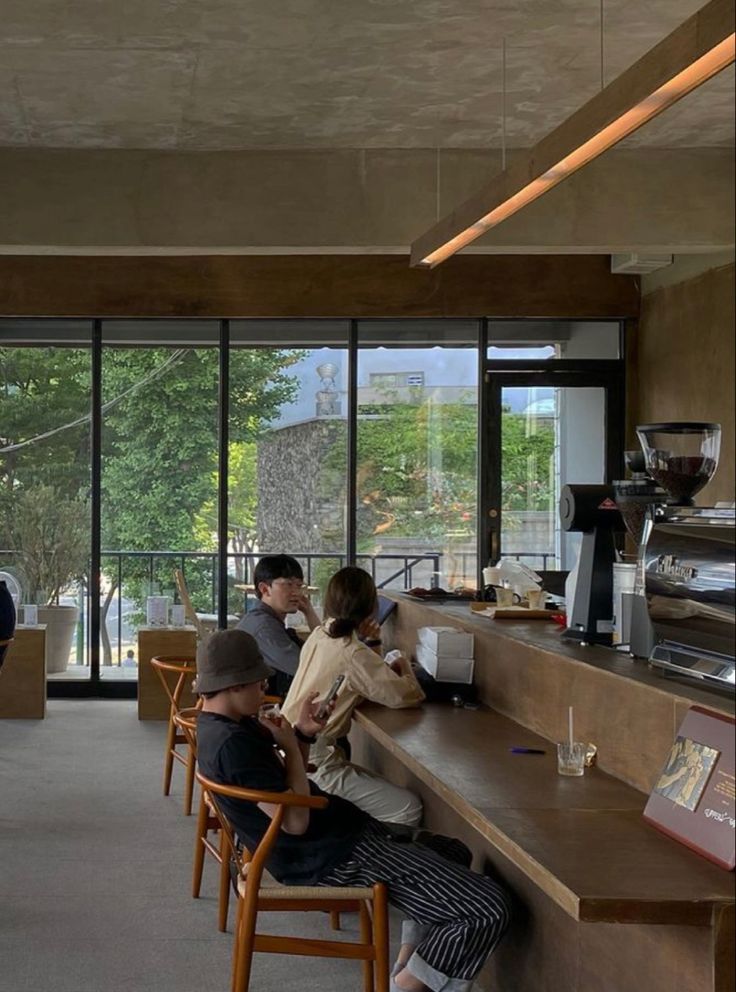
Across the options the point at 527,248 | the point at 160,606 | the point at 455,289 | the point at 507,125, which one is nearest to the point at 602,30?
the point at 507,125

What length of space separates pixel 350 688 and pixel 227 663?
0.93 meters

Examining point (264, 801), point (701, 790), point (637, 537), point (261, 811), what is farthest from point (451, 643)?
point (701, 790)

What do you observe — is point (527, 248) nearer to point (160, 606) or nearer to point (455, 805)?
point (160, 606)

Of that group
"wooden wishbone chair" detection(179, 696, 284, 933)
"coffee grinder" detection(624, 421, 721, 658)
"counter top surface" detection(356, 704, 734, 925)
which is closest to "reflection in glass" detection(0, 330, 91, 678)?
"wooden wishbone chair" detection(179, 696, 284, 933)

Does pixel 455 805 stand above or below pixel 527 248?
below

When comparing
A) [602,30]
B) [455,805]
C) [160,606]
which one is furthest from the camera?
[160,606]

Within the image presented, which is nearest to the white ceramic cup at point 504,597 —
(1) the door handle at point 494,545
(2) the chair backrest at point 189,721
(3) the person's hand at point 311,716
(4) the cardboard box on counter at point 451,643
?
(4) the cardboard box on counter at point 451,643

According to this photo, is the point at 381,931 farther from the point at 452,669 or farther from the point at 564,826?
the point at 452,669

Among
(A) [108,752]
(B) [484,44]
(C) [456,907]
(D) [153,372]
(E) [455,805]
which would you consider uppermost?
(B) [484,44]

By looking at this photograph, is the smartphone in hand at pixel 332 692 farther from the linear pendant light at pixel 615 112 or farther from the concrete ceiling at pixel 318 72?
the concrete ceiling at pixel 318 72

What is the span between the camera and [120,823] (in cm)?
539

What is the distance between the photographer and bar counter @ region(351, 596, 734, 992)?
6.89 ft

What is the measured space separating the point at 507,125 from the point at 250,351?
3205mm

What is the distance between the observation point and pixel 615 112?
144 inches
